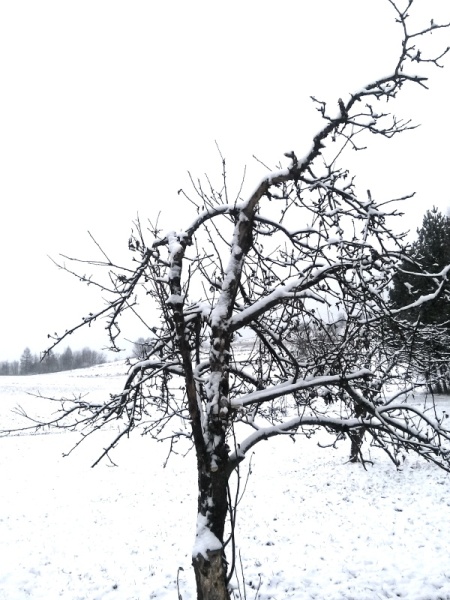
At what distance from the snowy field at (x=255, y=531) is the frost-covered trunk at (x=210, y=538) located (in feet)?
13.4

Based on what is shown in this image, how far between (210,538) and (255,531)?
318 inches

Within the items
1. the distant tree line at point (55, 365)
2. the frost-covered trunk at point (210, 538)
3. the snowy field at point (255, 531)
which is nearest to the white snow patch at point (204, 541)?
the frost-covered trunk at point (210, 538)

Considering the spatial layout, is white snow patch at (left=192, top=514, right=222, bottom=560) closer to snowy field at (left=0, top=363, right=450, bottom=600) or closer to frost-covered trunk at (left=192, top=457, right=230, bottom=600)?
frost-covered trunk at (left=192, top=457, right=230, bottom=600)

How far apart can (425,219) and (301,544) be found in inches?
815

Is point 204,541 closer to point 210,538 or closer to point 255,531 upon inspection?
point 210,538

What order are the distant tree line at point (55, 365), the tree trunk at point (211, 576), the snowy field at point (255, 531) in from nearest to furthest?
the tree trunk at point (211, 576), the snowy field at point (255, 531), the distant tree line at point (55, 365)

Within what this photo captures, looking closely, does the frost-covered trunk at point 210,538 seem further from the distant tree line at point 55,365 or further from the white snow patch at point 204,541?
the distant tree line at point 55,365

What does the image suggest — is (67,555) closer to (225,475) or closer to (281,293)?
(225,475)

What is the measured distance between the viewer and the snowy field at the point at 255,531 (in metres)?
7.53

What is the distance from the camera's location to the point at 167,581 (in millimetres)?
8000

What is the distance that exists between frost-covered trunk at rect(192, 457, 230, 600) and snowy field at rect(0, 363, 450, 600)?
4.09 metres

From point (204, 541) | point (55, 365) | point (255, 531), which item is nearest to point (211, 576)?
point (204, 541)

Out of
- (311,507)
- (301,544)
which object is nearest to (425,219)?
(311,507)

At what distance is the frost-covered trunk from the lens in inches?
119
